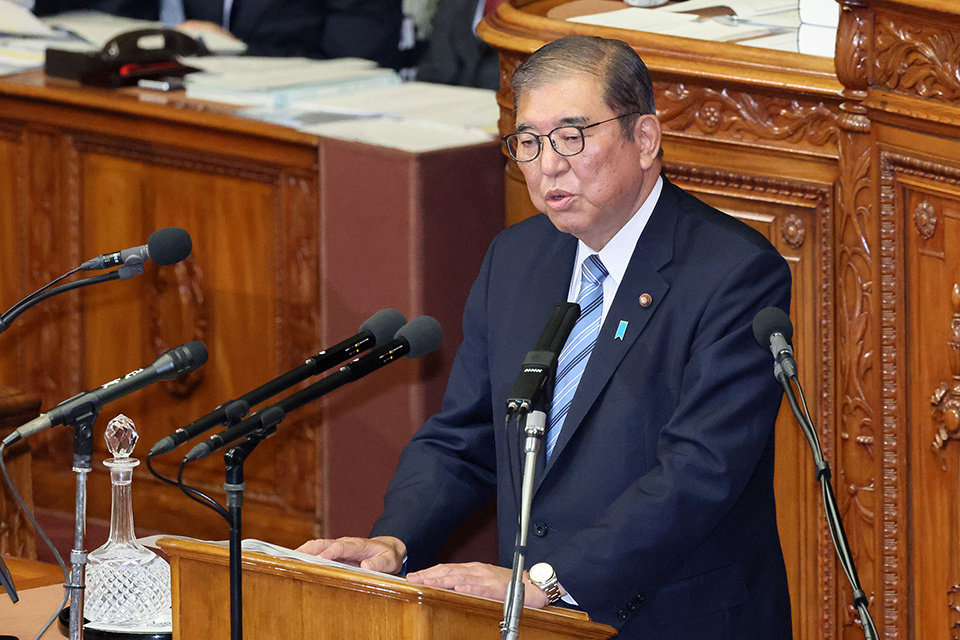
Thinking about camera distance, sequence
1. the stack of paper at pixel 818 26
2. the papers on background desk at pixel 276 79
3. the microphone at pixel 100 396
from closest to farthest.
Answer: the microphone at pixel 100 396 → the stack of paper at pixel 818 26 → the papers on background desk at pixel 276 79

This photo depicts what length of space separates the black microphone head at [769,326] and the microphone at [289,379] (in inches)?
Answer: 20.5

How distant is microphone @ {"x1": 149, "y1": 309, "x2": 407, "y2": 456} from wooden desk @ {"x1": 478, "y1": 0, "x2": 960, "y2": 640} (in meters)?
1.19

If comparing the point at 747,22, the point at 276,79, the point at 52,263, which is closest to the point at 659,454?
the point at 747,22

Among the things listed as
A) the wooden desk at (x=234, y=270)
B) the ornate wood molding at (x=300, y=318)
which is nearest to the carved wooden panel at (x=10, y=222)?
the wooden desk at (x=234, y=270)

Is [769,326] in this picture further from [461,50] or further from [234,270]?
[461,50]

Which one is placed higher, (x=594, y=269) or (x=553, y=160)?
(x=553, y=160)

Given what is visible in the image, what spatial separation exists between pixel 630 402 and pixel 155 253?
0.75 meters

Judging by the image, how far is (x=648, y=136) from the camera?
241 centimetres

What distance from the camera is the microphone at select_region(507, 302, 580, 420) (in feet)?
6.07

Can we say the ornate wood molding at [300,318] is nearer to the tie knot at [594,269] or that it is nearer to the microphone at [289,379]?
the tie knot at [594,269]

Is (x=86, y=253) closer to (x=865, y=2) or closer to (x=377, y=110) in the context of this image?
(x=377, y=110)

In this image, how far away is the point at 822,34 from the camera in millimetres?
3602

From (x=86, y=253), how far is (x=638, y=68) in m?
2.91

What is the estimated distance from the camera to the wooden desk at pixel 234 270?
4.26m
